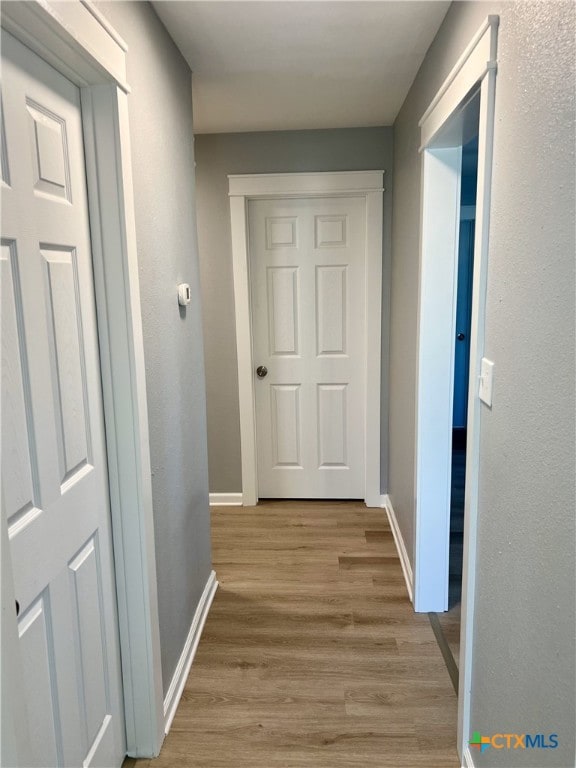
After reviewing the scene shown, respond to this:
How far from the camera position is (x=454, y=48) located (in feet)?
5.36

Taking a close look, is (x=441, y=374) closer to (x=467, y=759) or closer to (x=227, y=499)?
(x=467, y=759)

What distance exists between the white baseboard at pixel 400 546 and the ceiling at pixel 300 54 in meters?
2.25

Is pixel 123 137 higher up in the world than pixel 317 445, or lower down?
higher up

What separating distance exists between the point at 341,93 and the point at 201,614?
2497 mm

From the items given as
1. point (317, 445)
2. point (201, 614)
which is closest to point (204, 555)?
point (201, 614)

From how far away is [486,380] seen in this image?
1334 millimetres

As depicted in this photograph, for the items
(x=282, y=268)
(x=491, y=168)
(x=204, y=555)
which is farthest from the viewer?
(x=282, y=268)

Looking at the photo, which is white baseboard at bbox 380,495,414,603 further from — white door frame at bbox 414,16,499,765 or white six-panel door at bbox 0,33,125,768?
white six-panel door at bbox 0,33,125,768

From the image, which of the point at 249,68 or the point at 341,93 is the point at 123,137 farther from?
the point at 341,93

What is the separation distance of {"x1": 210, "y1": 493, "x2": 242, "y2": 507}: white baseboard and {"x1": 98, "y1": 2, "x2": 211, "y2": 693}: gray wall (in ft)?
3.99

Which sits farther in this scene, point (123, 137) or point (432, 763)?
point (432, 763)

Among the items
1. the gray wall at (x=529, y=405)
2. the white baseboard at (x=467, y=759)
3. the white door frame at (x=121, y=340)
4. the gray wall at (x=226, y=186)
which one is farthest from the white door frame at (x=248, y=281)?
the white baseboard at (x=467, y=759)

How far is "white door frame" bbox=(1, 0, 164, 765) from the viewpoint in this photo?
121 centimetres

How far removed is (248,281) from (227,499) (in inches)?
58.0
